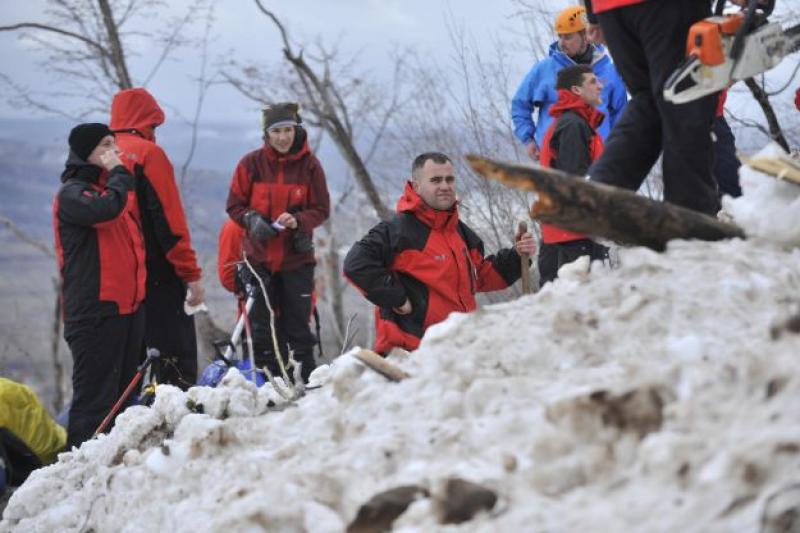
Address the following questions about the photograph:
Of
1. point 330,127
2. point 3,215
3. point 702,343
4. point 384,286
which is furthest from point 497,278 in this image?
point 3,215

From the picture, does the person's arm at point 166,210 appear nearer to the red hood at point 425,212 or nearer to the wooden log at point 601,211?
the red hood at point 425,212

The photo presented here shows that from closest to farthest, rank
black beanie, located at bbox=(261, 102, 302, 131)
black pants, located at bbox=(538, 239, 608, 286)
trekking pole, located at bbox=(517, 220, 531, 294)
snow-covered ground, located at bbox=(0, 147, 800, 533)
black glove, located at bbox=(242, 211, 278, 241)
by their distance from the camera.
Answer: snow-covered ground, located at bbox=(0, 147, 800, 533), trekking pole, located at bbox=(517, 220, 531, 294), black pants, located at bbox=(538, 239, 608, 286), black glove, located at bbox=(242, 211, 278, 241), black beanie, located at bbox=(261, 102, 302, 131)

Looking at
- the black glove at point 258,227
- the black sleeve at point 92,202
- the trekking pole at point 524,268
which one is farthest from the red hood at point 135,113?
the trekking pole at point 524,268

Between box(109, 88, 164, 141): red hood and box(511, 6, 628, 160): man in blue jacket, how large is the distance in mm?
2419

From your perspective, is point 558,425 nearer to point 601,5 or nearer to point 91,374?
point 601,5

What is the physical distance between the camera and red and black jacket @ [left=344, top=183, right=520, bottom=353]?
5594 millimetres

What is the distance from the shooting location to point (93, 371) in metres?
5.68

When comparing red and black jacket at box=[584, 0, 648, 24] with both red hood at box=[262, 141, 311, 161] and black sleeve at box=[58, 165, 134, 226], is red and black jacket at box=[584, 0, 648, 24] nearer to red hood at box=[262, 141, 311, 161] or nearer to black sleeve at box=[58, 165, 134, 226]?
Answer: black sleeve at box=[58, 165, 134, 226]

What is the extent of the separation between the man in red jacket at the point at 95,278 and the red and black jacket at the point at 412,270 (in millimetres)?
1227

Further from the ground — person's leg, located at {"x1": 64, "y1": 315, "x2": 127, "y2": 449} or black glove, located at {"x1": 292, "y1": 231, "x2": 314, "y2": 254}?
black glove, located at {"x1": 292, "y1": 231, "x2": 314, "y2": 254}

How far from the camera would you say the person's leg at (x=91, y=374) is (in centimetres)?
566

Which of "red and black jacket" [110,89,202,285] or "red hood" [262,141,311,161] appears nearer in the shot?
"red and black jacket" [110,89,202,285]

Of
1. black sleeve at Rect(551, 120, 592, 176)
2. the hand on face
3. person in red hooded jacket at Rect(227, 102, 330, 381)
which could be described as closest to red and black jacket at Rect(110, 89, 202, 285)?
the hand on face

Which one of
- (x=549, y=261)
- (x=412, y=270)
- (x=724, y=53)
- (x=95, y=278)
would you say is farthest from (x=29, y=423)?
(x=724, y=53)
